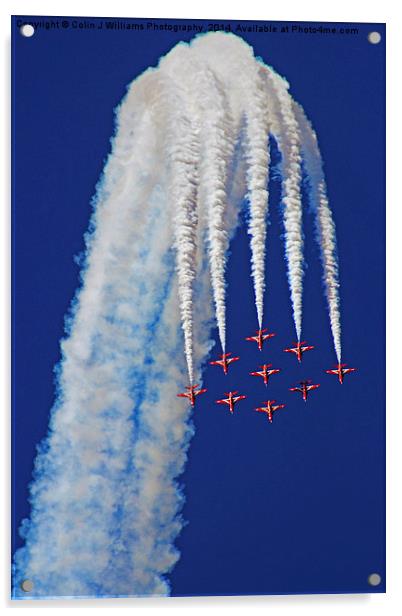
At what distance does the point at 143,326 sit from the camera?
2.37 m

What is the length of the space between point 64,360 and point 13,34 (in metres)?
0.88

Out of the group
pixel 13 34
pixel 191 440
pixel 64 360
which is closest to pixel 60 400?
pixel 64 360

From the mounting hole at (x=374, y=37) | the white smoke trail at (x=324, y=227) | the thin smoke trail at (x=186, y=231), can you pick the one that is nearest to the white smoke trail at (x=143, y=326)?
the thin smoke trail at (x=186, y=231)

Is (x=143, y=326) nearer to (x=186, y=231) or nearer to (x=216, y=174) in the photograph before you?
(x=186, y=231)

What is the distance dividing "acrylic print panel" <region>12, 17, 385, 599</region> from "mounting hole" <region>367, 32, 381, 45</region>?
1cm

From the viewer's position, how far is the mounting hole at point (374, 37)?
8.03ft

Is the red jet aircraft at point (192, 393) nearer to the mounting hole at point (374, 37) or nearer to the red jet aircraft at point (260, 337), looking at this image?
the red jet aircraft at point (260, 337)

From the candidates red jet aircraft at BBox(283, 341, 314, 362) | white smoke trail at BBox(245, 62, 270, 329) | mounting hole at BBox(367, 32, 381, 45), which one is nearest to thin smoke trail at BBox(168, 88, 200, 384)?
white smoke trail at BBox(245, 62, 270, 329)

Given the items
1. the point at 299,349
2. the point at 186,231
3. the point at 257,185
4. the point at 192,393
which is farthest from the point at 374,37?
the point at 192,393

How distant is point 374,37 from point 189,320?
3.06 ft

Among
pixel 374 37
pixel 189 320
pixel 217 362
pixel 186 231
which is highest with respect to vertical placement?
pixel 374 37

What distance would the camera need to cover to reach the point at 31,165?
2.38 meters
